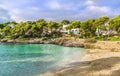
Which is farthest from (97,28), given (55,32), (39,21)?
(39,21)

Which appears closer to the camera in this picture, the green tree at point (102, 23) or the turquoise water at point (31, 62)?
the turquoise water at point (31, 62)

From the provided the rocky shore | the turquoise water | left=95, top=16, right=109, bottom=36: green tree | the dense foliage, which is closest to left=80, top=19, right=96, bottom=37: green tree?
the dense foliage

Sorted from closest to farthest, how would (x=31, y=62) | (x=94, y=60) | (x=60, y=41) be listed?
1. (x=94, y=60)
2. (x=31, y=62)
3. (x=60, y=41)

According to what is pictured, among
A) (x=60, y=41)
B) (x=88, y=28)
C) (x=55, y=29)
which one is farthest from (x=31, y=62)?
A: (x=55, y=29)

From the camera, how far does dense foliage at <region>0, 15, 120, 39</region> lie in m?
114

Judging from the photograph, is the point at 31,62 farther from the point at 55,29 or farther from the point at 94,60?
the point at 55,29

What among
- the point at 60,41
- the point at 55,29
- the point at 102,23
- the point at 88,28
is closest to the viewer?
the point at 60,41

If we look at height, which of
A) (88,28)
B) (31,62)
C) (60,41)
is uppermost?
(88,28)

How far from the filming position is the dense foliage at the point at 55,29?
11450cm

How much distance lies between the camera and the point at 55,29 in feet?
467

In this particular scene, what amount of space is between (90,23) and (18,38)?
148ft

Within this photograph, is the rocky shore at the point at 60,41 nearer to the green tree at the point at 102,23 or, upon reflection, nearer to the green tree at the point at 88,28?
the green tree at the point at 88,28

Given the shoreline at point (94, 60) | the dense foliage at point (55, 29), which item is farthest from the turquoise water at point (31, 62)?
the dense foliage at point (55, 29)

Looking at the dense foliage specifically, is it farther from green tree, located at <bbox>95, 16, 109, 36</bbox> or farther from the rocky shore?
the rocky shore
